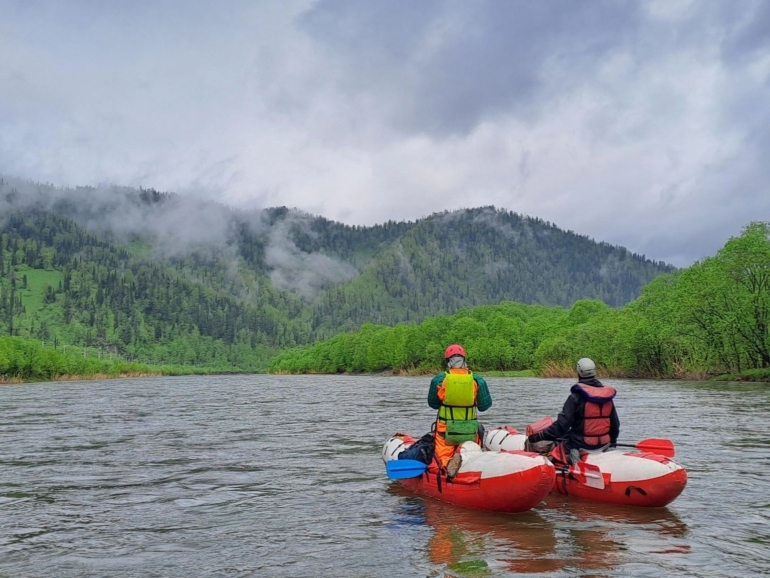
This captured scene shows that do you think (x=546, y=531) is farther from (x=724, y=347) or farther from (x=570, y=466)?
(x=724, y=347)

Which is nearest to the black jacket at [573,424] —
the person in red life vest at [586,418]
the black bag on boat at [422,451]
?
Answer: the person in red life vest at [586,418]

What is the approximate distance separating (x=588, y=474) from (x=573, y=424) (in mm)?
1135

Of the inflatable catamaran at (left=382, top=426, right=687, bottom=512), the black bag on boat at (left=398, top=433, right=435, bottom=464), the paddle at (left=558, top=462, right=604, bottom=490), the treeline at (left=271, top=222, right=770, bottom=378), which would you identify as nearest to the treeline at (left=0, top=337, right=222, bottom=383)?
the treeline at (left=271, top=222, right=770, bottom=378)

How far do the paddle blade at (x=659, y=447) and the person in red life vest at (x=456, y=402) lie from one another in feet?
12.6

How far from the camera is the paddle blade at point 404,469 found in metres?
15.2

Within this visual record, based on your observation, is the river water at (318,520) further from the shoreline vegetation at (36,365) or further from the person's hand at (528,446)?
the shoreline vegetation at (36,365)

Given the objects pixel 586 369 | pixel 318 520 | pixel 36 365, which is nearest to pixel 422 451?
pixel 318 520

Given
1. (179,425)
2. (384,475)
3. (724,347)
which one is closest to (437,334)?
(724,347)

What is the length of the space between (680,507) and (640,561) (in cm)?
451

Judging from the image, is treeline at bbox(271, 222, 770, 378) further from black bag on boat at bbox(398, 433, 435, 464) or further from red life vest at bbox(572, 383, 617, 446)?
black bag on boat at bbox(398, 433, 435, 464)

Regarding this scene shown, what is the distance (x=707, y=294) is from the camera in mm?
72062

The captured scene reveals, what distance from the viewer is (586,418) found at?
14.8 metres

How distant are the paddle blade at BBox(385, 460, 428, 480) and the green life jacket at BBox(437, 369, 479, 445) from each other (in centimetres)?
92

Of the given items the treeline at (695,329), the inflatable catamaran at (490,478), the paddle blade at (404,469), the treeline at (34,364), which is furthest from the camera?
the treeline at (34,364)
